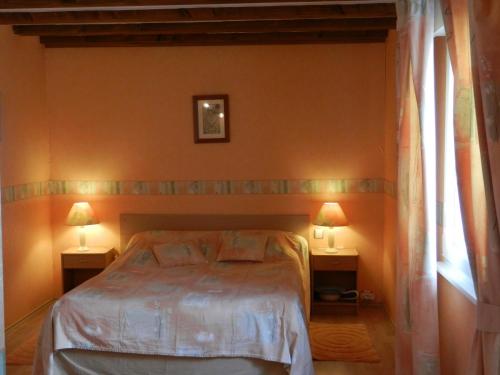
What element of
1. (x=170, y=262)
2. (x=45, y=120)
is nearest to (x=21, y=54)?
(x=45, y=120)

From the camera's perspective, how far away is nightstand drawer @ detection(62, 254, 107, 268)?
4.91 meters

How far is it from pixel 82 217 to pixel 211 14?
88.8 inches

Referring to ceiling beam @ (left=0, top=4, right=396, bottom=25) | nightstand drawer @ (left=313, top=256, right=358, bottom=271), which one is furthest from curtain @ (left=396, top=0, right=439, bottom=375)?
nightstand drawer @ (left=313, top=256, right=358, bottom=271)

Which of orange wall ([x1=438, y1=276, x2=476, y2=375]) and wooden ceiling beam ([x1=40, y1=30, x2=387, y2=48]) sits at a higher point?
wooden ceiling beam ([x1=40, y1=30, x2=387, y2=48])

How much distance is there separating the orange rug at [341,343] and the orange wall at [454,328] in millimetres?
966

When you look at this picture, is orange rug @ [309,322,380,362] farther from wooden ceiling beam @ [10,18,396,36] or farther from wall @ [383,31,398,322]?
wooden ceiling beam @ [10,18,396,36]

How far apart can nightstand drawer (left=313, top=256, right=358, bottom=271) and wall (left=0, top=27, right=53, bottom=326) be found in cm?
260

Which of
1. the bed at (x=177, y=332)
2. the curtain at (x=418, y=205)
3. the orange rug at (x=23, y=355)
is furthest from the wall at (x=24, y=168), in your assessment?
the curtain at (x=418, y=205)

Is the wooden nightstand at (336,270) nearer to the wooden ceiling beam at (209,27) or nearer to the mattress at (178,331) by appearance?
the mattress at (178,331)

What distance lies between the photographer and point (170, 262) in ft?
14.5

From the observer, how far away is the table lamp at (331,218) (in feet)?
15.5

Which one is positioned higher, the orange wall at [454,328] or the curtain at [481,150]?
the curtain at [481,150]

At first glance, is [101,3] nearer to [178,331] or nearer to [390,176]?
[178,331]

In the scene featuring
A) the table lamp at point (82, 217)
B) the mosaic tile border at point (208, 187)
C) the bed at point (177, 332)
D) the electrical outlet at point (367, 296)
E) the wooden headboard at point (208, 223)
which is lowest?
the electrical outlet at point (367, 296)
